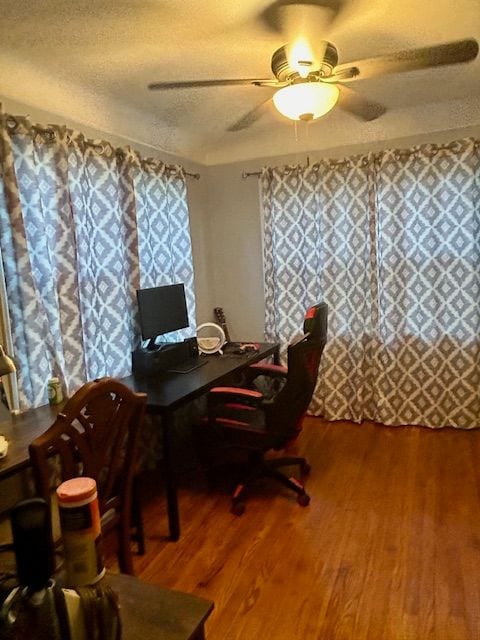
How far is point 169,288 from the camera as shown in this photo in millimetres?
3174

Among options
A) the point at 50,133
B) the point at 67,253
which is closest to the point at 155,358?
the point at 67,253

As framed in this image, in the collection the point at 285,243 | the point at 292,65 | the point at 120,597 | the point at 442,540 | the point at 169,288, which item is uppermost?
the point at 292,65

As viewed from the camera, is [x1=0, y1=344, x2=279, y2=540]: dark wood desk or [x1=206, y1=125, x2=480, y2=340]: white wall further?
[x1=206, y1=125, x2=480, y2=340]: white wall

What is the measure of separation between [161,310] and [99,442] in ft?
5.14

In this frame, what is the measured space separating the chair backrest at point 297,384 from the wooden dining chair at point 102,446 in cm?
95

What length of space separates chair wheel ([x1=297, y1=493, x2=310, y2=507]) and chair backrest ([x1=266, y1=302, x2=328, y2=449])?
0.99ft

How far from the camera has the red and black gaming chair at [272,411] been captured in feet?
8.04

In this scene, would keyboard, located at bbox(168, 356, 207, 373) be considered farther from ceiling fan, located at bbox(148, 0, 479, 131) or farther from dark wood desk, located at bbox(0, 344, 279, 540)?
ceiling fan, located at bbox(148, 0, 479, 131)

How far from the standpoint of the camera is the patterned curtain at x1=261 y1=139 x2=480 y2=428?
11.1 feet

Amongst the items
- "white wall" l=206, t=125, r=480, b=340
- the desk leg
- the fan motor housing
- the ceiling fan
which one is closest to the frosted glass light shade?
the ceiling fan

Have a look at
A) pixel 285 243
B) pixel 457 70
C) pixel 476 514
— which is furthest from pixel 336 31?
pixel 476 514

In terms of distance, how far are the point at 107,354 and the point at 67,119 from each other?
1.40m

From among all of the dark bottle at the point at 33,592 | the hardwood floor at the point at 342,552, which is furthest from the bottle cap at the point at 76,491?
the hardwood floor at the point at 342,552

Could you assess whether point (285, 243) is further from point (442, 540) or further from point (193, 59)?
point (442, 540)
